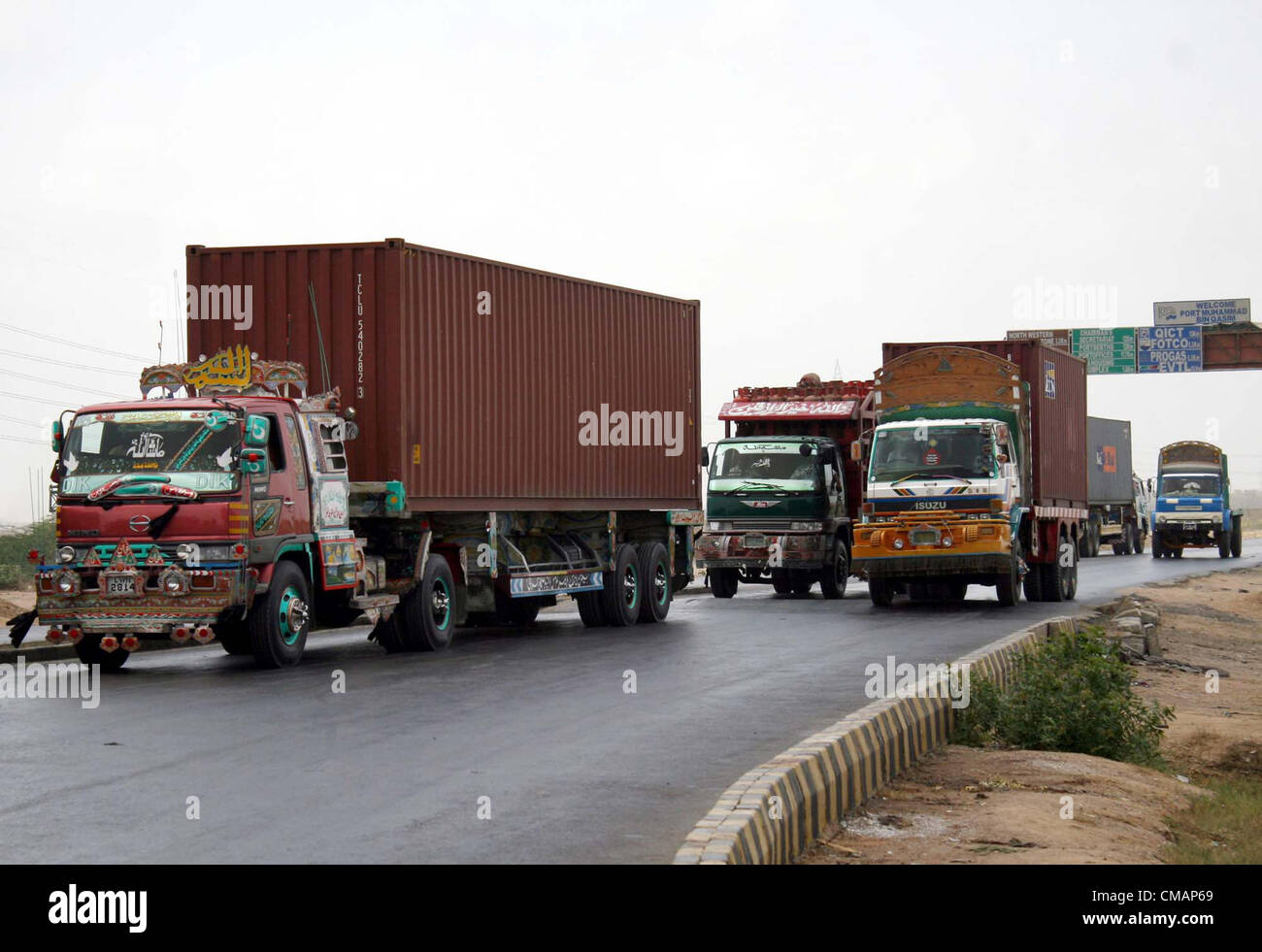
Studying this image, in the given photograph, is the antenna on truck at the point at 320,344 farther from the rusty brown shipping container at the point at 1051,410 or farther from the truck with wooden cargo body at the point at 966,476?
the rusty brown shipping container at the point at 1051,410

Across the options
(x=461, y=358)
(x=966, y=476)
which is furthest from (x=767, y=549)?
(x=461, y=358)

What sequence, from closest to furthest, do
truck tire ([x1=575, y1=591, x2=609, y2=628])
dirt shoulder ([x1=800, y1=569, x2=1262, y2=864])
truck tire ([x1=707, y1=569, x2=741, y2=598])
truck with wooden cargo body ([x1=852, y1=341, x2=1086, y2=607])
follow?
dirt shoulder ([x1=800, y1=569, x2=1262, y2=864])
truck tire ([x1=575, y1=591, x2=609, y2=628])
truck with wooden cargo body ([x1=852, y1=341, x2=1086, y2=607])
truck tire ([x1=707, y1=569, x2=741, y2=598])

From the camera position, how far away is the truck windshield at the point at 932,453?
73.2ft

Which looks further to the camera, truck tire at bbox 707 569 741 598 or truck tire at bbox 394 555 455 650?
truck tire at bbox 707 569 741 598

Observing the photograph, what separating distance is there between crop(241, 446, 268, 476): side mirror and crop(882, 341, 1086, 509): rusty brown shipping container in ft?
41.2

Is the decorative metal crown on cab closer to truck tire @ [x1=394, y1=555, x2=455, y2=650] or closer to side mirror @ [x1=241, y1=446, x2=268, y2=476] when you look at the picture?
side mirror @ [x1=241, y1=446, x2=268, y2=476]

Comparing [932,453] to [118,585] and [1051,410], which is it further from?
[118,585]

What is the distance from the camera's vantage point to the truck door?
14000 millimetres

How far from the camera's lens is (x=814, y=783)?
7930 millimetres

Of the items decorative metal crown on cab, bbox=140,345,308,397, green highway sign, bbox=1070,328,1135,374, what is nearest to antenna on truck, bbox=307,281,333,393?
decorative metal crown on cab, bbox=140,345,308,397

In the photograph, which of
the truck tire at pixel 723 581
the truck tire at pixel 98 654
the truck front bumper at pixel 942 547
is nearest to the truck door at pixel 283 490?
the truck tire at pixel 98 654

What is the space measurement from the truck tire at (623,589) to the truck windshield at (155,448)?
292 inches
